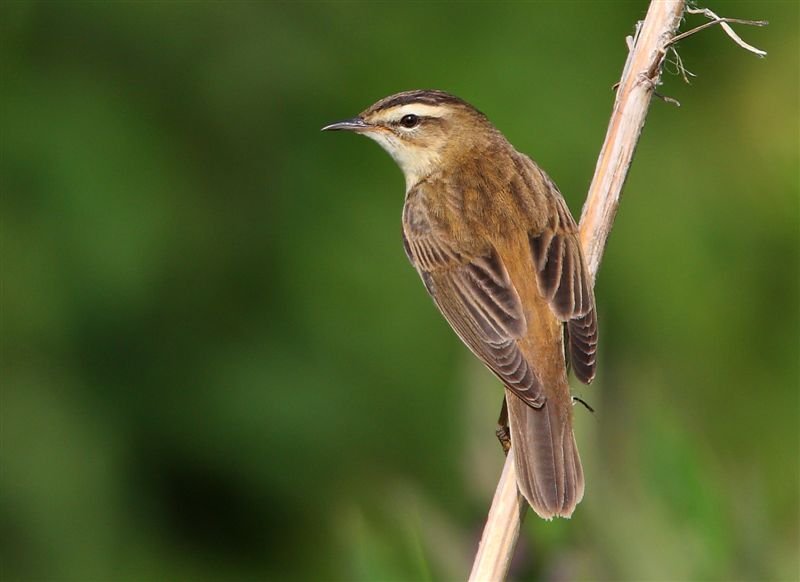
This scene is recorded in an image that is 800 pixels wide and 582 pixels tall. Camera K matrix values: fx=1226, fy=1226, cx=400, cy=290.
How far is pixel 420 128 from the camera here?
5238mm

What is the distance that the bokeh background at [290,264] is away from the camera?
6.50 m

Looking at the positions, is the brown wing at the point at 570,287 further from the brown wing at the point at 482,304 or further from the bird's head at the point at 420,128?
the bird's head at the point at 420,128

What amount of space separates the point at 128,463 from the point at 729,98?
3.91m

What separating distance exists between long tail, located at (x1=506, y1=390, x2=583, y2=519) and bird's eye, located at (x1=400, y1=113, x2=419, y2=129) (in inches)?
60.1

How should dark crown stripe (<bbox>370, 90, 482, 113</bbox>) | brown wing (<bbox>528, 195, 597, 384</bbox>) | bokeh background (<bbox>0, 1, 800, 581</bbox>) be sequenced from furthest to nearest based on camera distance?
bokeh background (<bbox>0, 1, 800, 581</bbox>), dark crown stripe (<bbox>370, 90, 482, 113</bbox>), brown wing (<bbox>528, 195, 597, 384</bbox>)

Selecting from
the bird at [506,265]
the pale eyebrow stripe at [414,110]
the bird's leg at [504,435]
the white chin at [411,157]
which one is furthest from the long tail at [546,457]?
the pale eyebrow stripe at [414,110]

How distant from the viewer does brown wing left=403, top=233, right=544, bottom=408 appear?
4117 millimetres

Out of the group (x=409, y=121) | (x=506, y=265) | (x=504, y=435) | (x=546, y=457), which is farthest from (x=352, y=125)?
(x=546, y=457)

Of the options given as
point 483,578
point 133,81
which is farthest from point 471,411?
point 133,81

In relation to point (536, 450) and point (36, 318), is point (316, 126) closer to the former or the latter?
point (36, 318)

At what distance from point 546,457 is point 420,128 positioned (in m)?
1.89

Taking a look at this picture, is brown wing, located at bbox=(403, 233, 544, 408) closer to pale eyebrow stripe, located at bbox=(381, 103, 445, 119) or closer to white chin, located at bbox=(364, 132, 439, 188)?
white chin, located at bbox=(364, 132, 439, 188)

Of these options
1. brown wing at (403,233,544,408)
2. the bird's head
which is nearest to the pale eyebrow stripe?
the bird's head

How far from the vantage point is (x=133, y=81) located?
7.16 meters
